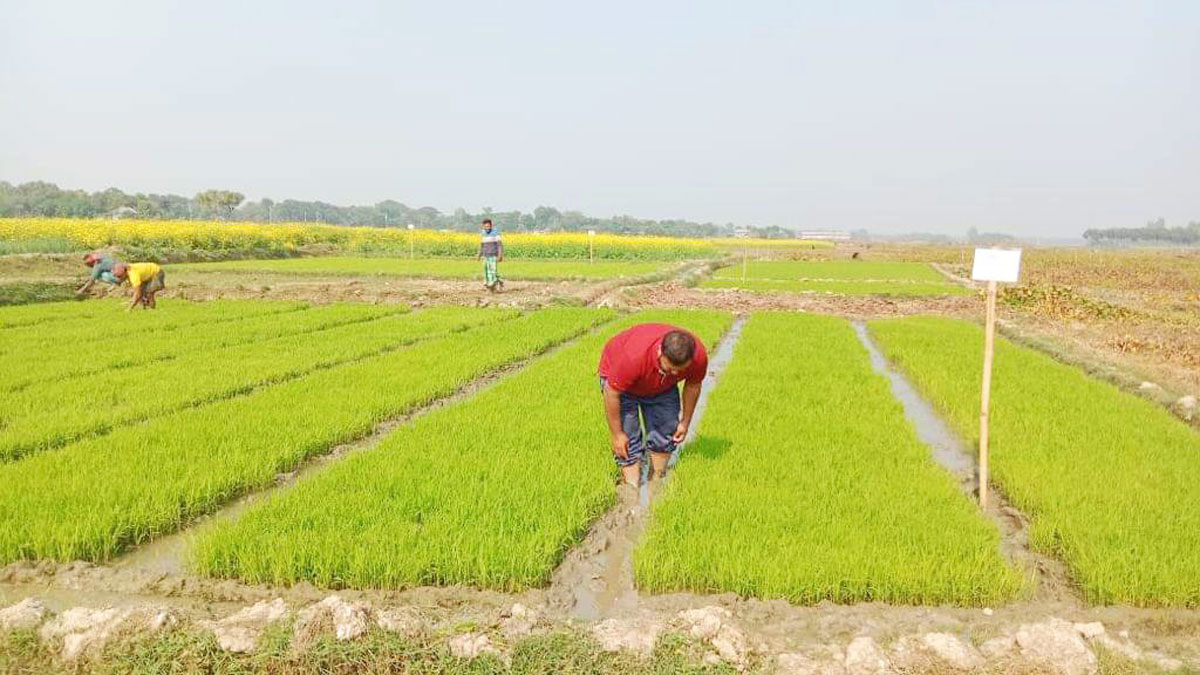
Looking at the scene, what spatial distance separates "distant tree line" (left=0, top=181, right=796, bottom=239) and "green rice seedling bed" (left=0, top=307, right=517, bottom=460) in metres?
53.1

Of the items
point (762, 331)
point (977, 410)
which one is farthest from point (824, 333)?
point (977, 410)

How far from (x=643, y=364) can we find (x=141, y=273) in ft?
33.9

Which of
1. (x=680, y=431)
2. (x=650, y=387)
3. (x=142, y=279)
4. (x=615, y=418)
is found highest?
(x=142, y=279)

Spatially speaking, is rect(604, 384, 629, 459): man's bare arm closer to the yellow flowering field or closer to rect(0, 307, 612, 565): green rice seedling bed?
rect(0, 307, 612, 565): green rice seedling bed

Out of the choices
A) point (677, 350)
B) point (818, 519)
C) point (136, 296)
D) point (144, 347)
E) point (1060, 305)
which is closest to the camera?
point (677, 350)

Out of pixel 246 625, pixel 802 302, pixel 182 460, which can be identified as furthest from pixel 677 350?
pixel 802 302

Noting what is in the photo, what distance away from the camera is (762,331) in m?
10.9

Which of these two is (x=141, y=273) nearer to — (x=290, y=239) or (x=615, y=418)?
(x=615, y=418)

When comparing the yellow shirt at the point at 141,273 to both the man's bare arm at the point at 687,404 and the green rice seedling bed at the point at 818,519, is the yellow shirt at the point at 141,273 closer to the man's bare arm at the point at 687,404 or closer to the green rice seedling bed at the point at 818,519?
the green rice seedling bed at the point at 818,519

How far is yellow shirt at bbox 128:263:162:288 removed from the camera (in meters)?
11.1

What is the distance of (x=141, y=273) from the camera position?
36.8 ft

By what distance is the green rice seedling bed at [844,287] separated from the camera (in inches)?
706

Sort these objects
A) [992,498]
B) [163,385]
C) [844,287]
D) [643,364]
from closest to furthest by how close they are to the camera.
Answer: [643,364], [992,498], [163,385], [844,287]

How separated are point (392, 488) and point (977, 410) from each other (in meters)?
4.76
